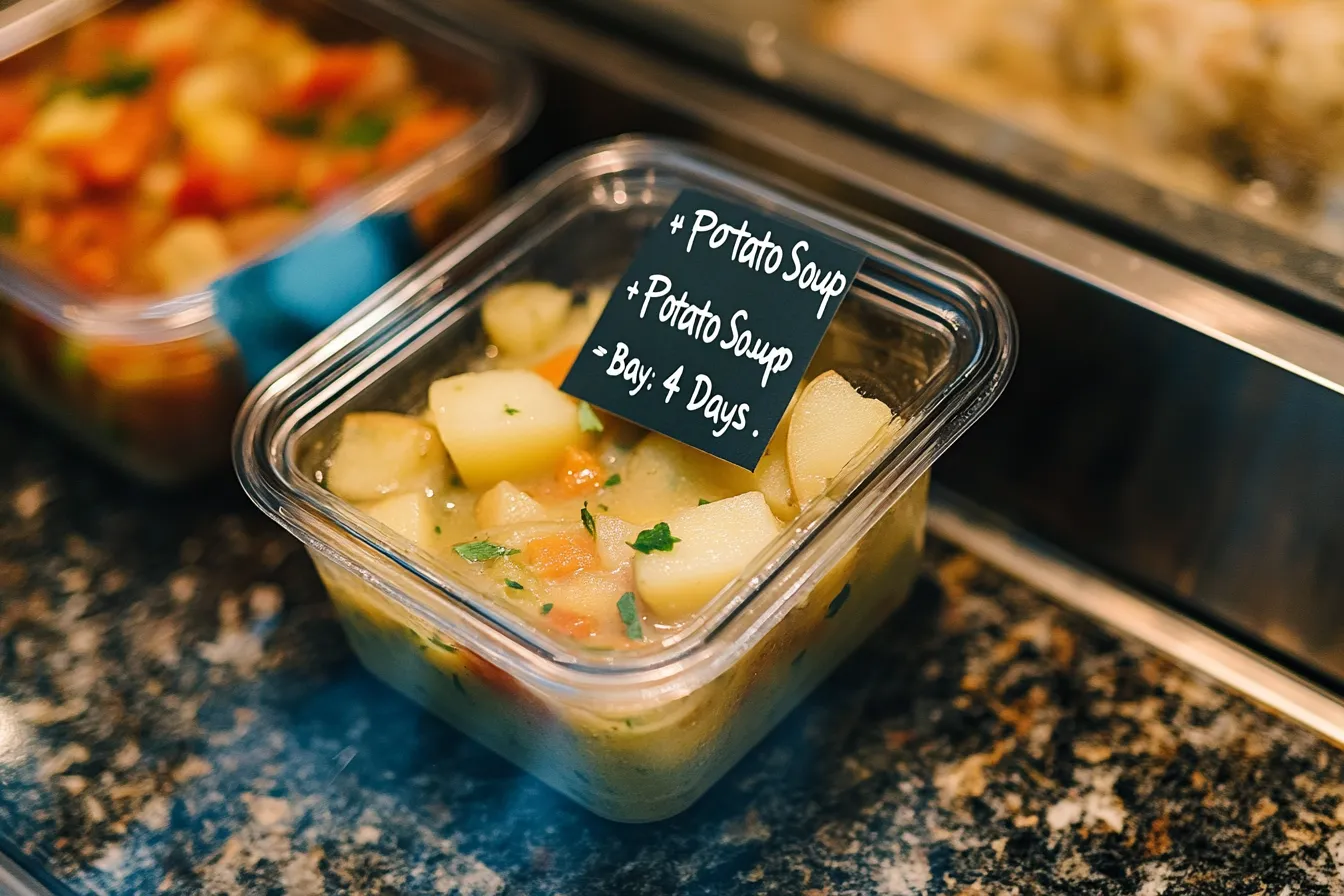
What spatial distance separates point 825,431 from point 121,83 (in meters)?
1.22

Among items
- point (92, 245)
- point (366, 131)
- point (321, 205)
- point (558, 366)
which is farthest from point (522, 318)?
point (92, 245)

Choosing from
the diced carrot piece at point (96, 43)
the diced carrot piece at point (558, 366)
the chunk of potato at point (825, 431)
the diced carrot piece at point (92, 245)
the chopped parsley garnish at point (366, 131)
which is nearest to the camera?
the chunk of potato at point (825, 431)

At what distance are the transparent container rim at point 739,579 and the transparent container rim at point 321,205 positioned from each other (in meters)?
0.16

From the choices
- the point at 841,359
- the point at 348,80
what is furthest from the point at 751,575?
the point at 348,80

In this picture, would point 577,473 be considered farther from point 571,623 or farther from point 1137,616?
point 1137,616

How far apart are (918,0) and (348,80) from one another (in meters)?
0.81

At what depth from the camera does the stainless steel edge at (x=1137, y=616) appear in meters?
1.42

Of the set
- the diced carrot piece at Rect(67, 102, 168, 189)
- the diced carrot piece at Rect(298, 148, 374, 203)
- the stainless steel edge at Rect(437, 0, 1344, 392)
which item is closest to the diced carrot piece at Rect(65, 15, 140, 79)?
the diced carrot piece at Rect(67, 102, 168, 189)

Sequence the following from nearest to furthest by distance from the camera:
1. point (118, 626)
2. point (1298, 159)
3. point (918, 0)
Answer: point (1298, 159) < point (118, 626) < point (918, 0)

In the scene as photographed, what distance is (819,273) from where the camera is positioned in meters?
1.31

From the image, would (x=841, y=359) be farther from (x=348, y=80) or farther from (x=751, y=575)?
(x=348, y=80)

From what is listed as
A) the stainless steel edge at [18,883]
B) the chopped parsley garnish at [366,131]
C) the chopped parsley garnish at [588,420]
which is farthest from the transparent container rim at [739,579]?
the stainless steel edge at [18,883]

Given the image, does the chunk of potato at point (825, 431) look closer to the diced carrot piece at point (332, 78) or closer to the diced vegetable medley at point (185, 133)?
the diced vegetable medley at point (185, 133)

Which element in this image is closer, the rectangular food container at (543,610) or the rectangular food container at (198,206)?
the rectangular food container at (543,610)
